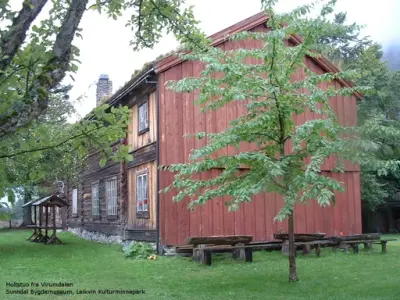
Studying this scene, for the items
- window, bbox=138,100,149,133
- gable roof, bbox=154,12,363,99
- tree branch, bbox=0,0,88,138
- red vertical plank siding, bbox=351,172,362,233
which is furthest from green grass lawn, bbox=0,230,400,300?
gable roof, bbox=154,12,363,99

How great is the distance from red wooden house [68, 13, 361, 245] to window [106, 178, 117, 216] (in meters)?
1.05

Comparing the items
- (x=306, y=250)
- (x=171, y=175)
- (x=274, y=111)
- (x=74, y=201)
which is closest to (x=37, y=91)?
(x=274, y=111)

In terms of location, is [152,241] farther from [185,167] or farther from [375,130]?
[375,130]

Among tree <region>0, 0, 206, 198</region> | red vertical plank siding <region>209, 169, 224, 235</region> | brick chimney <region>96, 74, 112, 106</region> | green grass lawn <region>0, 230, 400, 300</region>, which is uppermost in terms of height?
brick chimney <region>96, 74, 112, 106</region>

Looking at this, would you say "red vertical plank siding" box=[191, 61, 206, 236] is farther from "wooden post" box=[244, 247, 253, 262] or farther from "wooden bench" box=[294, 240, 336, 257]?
"wooden bench" box=[294, 240, 336, 257]

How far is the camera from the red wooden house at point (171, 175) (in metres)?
14.8

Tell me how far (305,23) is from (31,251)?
12882 mm

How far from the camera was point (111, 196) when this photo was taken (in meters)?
20.6

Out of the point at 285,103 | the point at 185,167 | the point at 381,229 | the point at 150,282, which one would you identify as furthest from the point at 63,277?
the point at 381,229

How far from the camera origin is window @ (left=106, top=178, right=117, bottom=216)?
65.5 ft

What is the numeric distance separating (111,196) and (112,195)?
164mm

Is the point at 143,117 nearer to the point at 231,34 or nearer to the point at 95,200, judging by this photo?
the point at 231,34

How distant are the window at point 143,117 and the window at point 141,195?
1.56m

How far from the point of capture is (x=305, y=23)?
8.86 meters
